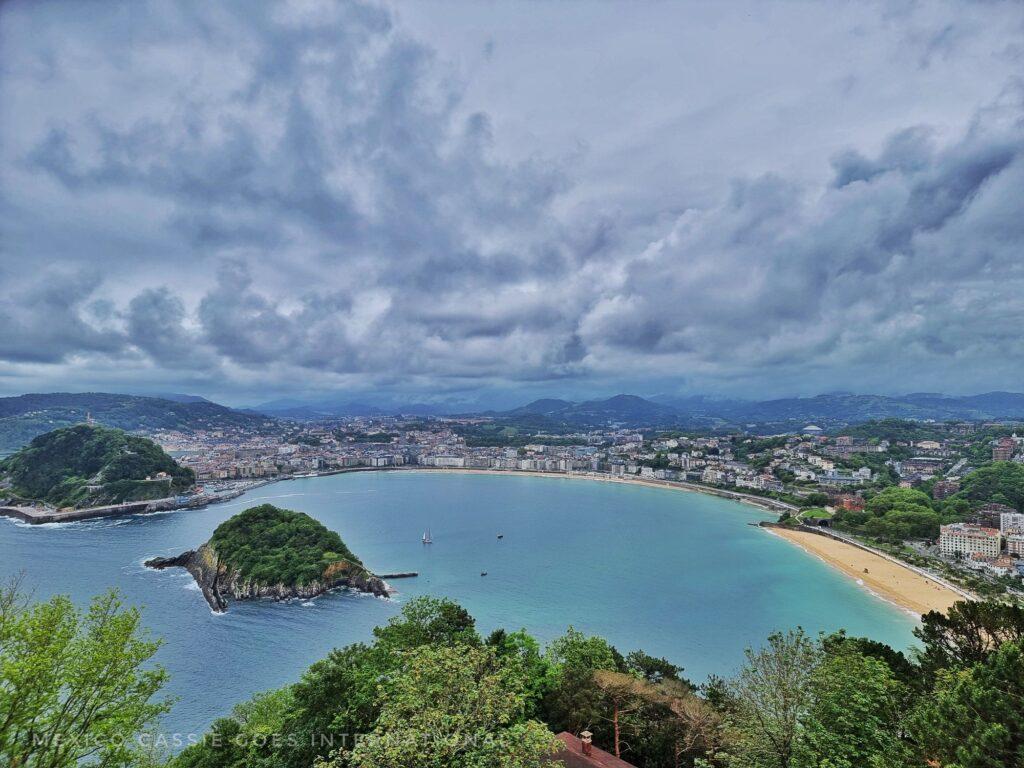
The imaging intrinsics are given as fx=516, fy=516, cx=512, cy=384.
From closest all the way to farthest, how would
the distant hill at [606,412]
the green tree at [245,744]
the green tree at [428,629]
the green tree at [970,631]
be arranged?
→ the green tree at [245,744], the green tree at [970,631], the green tree at [428,629], the distant hill at [606,412]

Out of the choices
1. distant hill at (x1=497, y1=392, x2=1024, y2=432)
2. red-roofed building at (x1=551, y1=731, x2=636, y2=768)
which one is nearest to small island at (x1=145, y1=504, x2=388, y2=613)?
red-roofed building at (x1=551, y1=731, x2=636, y2=768)

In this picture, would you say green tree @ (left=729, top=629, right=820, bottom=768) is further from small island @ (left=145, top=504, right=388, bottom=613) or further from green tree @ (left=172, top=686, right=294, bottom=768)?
small island @ (left=145, top=504, right=388, bottom=613)

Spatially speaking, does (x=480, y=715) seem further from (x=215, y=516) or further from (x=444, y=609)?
(x=215, y=516)

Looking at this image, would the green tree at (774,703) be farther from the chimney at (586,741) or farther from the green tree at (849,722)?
the chimney at (586,741)

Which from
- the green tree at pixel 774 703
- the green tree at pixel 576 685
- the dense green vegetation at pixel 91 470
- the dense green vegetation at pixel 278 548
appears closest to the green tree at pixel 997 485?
the green tree at pixel 576 685

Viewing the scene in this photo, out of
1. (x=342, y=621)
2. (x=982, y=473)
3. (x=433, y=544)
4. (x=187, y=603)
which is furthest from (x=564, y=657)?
(x=982, y=473)

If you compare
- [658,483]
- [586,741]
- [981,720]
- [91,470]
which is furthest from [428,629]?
[658,483]
